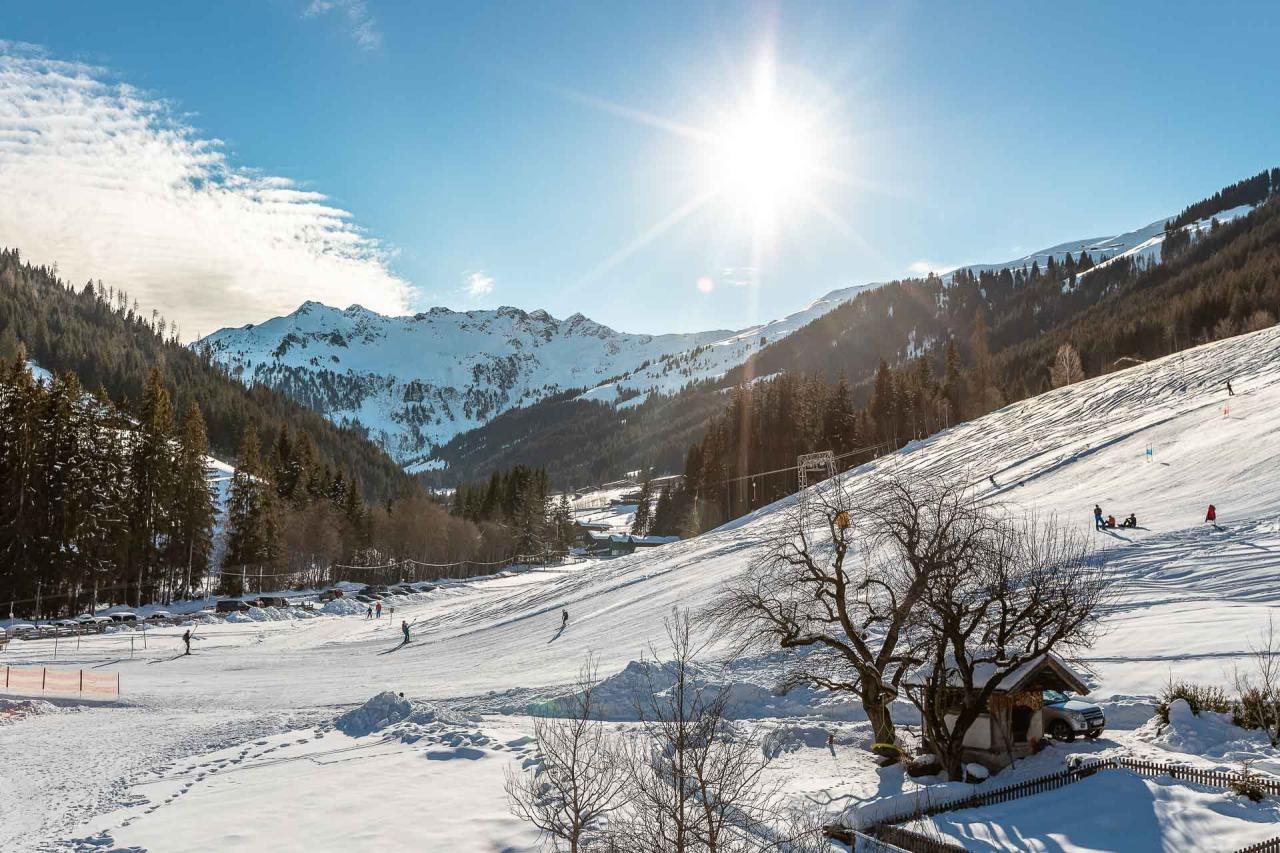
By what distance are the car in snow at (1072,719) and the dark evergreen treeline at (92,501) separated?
6629cm

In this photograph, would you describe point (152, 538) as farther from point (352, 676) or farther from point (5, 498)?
point (352, 676)

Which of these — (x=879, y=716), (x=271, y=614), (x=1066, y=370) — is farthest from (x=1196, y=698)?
(x=1066, y=370)

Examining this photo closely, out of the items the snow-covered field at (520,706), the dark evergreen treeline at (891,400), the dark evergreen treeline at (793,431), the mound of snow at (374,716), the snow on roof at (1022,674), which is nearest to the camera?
the snow-covered field at (520,706)

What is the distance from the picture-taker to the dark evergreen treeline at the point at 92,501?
189 ft

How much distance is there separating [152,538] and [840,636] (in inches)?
2706

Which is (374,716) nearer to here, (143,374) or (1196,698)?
(1196,698)

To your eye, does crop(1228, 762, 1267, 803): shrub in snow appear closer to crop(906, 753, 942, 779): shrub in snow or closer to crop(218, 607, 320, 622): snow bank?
crop(906, 753, 942, 779): shrub in snow

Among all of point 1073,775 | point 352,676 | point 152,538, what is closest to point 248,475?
point 152,538

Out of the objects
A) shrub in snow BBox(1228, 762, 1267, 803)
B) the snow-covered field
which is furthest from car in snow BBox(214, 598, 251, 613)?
shrub in snow BBox(1228, 762, 1267, 803)

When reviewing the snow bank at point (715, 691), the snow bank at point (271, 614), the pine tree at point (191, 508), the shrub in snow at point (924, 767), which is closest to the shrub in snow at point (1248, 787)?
the shrub in snow at point (924, 767)

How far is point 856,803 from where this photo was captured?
726 inches

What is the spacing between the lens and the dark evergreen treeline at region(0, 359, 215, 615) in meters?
57.7

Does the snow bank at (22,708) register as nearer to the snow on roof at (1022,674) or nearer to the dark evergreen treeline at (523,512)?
the snow on roof at (1022,674)

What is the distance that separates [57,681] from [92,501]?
31.5 m
